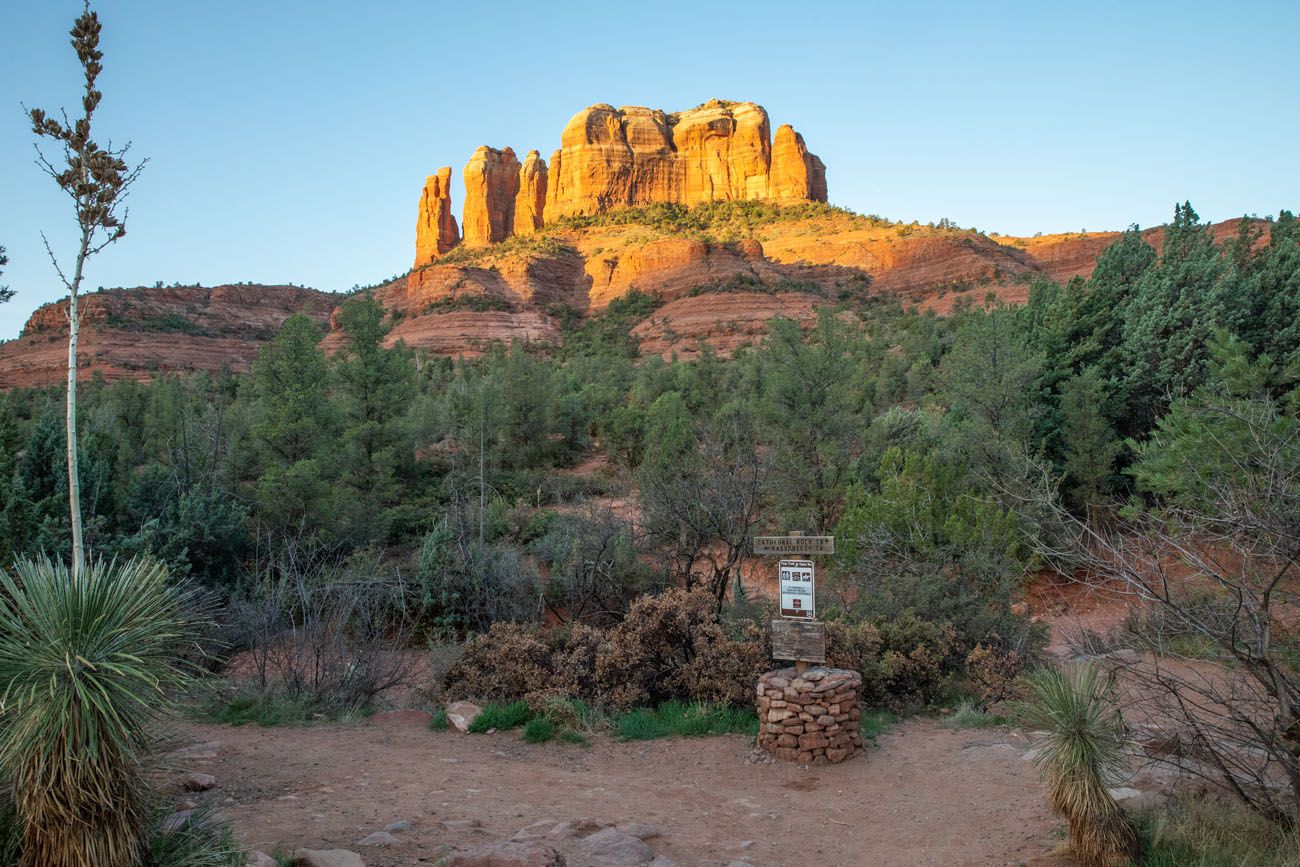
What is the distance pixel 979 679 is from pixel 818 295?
55158 millimetres

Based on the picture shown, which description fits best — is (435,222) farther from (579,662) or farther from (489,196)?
(579,662)

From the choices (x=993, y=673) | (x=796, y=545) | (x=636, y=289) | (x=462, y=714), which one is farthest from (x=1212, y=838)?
(x=636, y=289)

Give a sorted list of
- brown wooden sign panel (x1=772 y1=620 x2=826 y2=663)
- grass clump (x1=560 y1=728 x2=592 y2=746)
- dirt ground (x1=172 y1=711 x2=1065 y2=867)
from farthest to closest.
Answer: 1. grass clump (x1=560 y1=728 x2=592 y2=746)
2. brown wooden sign panel (x1=772 y1=620 x2=826 y2=663)
3. dirt ground (x1=172 y1=711 x2=1065 y2=867)

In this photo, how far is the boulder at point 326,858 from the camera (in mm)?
4129

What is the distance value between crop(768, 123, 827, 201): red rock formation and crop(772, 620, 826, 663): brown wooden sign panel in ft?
289

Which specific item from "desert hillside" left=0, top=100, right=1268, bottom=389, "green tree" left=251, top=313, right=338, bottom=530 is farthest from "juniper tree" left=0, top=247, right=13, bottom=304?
"desert hillside" left=0, top=100, right=1268, bottom=389

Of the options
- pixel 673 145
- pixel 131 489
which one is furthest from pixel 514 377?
pixel 673 145

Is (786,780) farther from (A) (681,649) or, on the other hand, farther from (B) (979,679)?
(B) (979,679)

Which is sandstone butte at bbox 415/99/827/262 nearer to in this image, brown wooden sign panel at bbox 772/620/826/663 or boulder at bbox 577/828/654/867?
brown wooden sign panel at bbox 772/620/826/663

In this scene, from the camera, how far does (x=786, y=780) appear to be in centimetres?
654

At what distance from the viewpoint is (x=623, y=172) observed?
96.2 metres

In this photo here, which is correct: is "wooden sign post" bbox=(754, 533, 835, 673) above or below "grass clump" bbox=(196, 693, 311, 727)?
above

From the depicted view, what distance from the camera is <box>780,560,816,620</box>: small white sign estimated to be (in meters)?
7.30

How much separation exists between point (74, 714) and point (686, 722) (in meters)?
5.75
